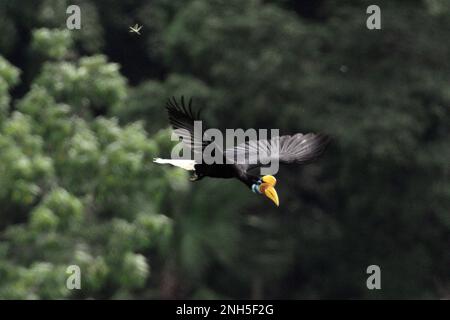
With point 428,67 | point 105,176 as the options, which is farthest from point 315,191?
point 105,176

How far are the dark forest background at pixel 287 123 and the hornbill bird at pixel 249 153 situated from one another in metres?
6.77

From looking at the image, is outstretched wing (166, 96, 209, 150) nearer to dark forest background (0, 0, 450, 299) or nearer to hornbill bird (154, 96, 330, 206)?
hornbill bird (154, 96, 330, 206)

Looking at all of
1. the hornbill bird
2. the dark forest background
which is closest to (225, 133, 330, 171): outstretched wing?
the hornbill bird

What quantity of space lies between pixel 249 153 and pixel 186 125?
582mm

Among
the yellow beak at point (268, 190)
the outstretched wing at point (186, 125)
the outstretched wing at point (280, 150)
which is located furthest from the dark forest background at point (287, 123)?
the yellow beak at point (268, 190)

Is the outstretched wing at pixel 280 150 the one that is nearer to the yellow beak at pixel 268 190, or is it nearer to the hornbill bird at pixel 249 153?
the hornbill bird at pixel 249 153

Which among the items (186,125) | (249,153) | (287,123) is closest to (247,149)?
(249,153)

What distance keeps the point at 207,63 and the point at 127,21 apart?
168 cm

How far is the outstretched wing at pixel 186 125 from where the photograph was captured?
15.5ft

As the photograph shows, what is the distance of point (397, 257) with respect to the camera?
1716 centimetres

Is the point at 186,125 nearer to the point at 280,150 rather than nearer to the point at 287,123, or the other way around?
the point at 280,150

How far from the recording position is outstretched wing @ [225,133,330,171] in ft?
17.1
